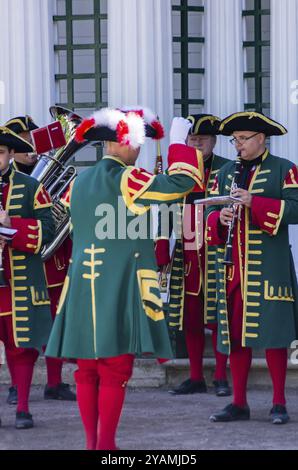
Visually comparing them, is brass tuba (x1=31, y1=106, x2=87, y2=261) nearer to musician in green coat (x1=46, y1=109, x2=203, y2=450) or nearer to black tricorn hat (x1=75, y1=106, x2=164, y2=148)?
black tricorn hat (x1=75, y1=106, x2=164, y2=148)

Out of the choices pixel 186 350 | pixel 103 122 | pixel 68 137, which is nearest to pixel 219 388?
pixel 186 350

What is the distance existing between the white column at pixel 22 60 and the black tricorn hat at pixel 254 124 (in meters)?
2.63

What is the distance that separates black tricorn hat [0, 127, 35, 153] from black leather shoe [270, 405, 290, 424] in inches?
85.8

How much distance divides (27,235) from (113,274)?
1179 mm

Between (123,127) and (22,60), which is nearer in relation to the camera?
(123,127)

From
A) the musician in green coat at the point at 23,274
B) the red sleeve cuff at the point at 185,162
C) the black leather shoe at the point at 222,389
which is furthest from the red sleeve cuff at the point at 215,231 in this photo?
the black leather shoe at the point at 222,389

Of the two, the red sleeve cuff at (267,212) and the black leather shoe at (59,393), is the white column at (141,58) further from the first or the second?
the red sleeve cuff at (267,212)

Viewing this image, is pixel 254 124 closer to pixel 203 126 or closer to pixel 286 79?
pixel 203 126

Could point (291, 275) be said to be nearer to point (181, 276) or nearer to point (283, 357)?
point (283, 357)

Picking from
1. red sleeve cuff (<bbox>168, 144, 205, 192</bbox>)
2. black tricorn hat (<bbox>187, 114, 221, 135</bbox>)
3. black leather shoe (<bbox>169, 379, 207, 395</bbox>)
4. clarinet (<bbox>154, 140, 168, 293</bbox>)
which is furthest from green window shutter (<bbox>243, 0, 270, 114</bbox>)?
red sleeve cuff (<bbox>168, 144, 205, 192</bbox>)

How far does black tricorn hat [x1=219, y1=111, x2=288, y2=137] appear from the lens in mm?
8719

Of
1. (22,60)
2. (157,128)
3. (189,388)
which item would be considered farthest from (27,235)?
(22,60)

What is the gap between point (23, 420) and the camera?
8.71 meters

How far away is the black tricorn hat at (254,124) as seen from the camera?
8719 millimetres
